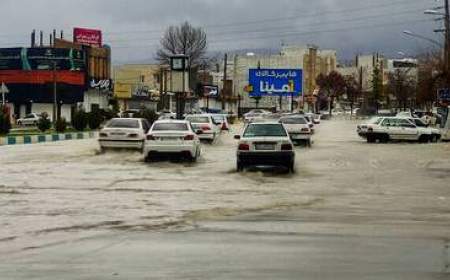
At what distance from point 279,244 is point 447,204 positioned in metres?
6.95

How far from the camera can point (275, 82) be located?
75.6 metres

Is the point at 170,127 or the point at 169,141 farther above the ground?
the point at 170,127

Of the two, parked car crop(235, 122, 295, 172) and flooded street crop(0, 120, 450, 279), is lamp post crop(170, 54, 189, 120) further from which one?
parked car crop(235, 122, 295, 172)

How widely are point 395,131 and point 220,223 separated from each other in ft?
115

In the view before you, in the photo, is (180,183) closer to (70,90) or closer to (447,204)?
(447,204)

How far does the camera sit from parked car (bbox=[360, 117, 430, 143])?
4584 cm

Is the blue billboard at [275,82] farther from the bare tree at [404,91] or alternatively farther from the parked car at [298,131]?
the bare tree at [404,91]

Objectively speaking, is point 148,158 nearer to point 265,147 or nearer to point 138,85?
point 265,147

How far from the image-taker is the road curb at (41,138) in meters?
43.3

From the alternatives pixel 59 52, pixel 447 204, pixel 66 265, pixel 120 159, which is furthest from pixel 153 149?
pixel 59 52

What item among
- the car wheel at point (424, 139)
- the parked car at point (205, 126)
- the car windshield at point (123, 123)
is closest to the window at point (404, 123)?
the car wheel at point (424, 139)

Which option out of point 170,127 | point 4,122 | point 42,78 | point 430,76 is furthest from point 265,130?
point 42,78

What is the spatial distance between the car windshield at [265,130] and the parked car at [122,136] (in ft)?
24.5

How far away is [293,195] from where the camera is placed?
1748 centimetres
